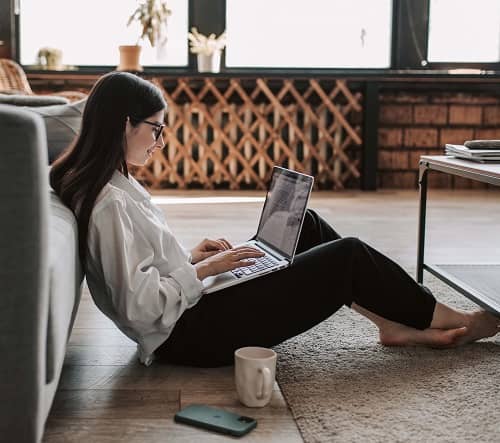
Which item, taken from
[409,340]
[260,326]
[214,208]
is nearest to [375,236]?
[214,208]

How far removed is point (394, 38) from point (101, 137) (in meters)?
3.91

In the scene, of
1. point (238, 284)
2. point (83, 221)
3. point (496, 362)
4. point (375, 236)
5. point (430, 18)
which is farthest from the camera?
point (430, 18)

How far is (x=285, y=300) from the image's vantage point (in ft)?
4.94

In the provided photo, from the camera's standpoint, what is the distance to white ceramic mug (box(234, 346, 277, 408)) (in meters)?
1.34

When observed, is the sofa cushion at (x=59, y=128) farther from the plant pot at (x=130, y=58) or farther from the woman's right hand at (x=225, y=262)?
the plant pot at (x=130, y=58)

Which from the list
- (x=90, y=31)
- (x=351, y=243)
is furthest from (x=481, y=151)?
(x=90, y=31)

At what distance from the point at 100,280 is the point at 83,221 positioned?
142mm

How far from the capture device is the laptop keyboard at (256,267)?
1509mm

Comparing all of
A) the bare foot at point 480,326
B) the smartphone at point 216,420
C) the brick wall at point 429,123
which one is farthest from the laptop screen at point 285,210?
the brick wall at point 429,123

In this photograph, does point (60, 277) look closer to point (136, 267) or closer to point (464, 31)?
point (136, 267)

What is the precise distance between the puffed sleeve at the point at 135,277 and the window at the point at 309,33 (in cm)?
373

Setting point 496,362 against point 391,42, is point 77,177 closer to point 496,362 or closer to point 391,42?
point 496,362

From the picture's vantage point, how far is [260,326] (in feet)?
4.98

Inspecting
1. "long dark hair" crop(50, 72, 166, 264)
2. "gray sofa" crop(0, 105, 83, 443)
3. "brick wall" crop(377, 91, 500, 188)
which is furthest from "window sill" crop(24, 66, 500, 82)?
"gray sofa" crop(0, 105, 83, 443)
